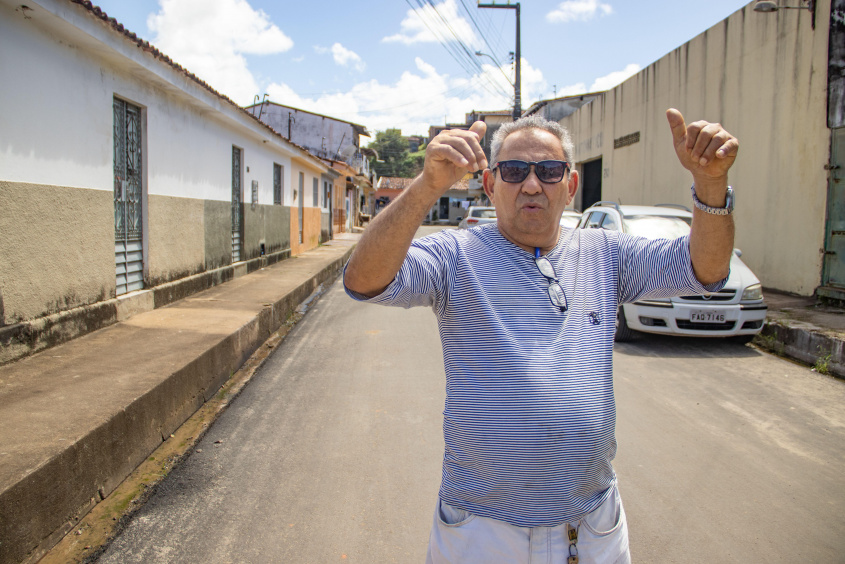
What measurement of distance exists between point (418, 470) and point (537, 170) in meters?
2.60

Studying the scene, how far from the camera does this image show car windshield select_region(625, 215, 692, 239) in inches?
330

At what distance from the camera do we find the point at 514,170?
6.14 ft

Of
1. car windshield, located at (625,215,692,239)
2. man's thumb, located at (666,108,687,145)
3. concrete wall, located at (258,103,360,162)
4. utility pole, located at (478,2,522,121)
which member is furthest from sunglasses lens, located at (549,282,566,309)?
concrete wall, located at (258,103,360,162)

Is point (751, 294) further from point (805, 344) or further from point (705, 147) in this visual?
point (705, 147)

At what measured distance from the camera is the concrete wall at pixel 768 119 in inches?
387

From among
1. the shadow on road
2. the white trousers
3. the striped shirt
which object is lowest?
A: the shadow on road

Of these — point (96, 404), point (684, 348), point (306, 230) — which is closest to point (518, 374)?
point (96, 404)

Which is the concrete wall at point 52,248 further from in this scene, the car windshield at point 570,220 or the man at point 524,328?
the car windshield at point 570,220

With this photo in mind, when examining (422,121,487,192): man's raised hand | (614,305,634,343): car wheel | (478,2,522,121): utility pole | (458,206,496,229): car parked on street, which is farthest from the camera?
(478,2,522,121): utility pole

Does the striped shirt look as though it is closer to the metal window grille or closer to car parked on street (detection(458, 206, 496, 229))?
the metal window grille

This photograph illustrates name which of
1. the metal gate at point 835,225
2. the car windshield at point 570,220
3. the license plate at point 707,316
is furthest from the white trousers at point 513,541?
the car windshield at point 570,220

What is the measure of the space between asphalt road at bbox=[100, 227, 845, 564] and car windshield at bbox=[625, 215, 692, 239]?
7.38 ft

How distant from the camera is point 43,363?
16.9ft

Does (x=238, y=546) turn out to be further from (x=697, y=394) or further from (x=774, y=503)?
(x=697, y=394)
